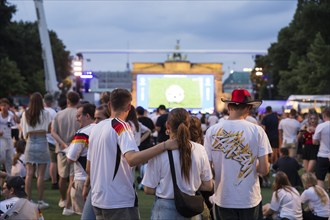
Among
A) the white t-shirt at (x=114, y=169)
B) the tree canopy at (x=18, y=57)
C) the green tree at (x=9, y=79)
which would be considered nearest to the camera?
the white t-shirt at (x=114, y=169)

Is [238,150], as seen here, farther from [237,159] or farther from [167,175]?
[167,175]

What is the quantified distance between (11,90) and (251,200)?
51331 millimetres

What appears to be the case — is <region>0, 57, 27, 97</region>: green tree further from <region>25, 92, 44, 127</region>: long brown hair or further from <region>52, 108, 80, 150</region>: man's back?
<region>52, 108, 80, 150</region>: man's back

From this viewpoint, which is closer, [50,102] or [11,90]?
[50,102]

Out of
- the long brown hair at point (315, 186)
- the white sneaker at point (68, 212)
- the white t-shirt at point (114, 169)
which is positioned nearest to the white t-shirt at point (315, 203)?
the long brown hair at point (315, 186)

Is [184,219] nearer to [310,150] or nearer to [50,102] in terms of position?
[50,102]

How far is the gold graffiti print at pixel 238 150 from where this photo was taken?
556cm

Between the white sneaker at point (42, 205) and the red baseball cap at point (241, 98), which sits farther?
the white sneaker at point (42, 205)

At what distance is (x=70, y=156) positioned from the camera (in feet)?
24.7

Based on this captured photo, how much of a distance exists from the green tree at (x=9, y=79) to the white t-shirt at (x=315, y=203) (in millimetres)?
45110

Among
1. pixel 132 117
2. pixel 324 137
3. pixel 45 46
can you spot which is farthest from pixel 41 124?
pixel 45 46

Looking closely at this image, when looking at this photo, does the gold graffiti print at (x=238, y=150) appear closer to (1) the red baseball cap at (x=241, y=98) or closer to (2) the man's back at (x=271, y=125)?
(1) the red baseball cap at (x=241, y=98)

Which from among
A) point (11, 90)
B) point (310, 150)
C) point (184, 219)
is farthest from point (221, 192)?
point (11, 90)

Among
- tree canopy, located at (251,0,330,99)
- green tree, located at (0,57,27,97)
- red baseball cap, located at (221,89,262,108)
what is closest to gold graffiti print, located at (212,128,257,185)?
red baseball cap, located at (221,89,262,108)
